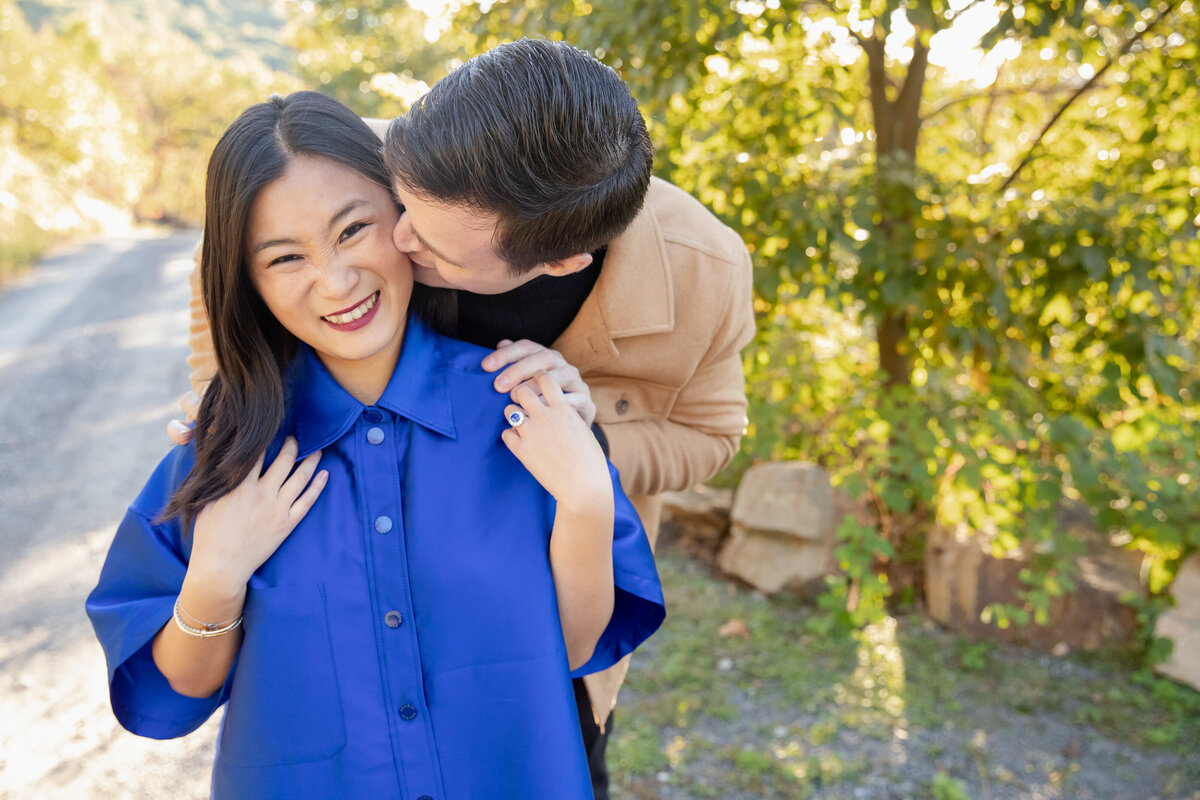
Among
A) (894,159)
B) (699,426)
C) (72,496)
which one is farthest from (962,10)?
(72,496)

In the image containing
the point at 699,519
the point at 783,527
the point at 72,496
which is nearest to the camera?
the point at 783,527

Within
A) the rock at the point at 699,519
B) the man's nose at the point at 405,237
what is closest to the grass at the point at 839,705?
the rock at the point at 699,519

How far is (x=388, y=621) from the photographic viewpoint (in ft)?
4.11

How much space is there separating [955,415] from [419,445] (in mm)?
2717

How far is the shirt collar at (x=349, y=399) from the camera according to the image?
1.35 metres

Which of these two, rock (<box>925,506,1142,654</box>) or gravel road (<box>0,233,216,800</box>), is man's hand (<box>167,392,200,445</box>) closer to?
gravel road (<box>0,233,216,800</box>)

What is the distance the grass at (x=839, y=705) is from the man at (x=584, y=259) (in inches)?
53.8

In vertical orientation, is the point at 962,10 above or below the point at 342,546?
above

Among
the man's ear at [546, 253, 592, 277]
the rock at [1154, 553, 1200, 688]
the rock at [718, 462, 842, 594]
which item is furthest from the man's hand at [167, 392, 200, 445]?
the rock at [1154, 553, 1200, 688]

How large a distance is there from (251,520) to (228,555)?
0.19ft

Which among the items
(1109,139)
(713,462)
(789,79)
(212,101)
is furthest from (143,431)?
(212,101)

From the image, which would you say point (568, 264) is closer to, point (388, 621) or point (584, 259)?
point (584, 259)

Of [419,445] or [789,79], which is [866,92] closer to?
[789,79]

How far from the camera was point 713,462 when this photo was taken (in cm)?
181
